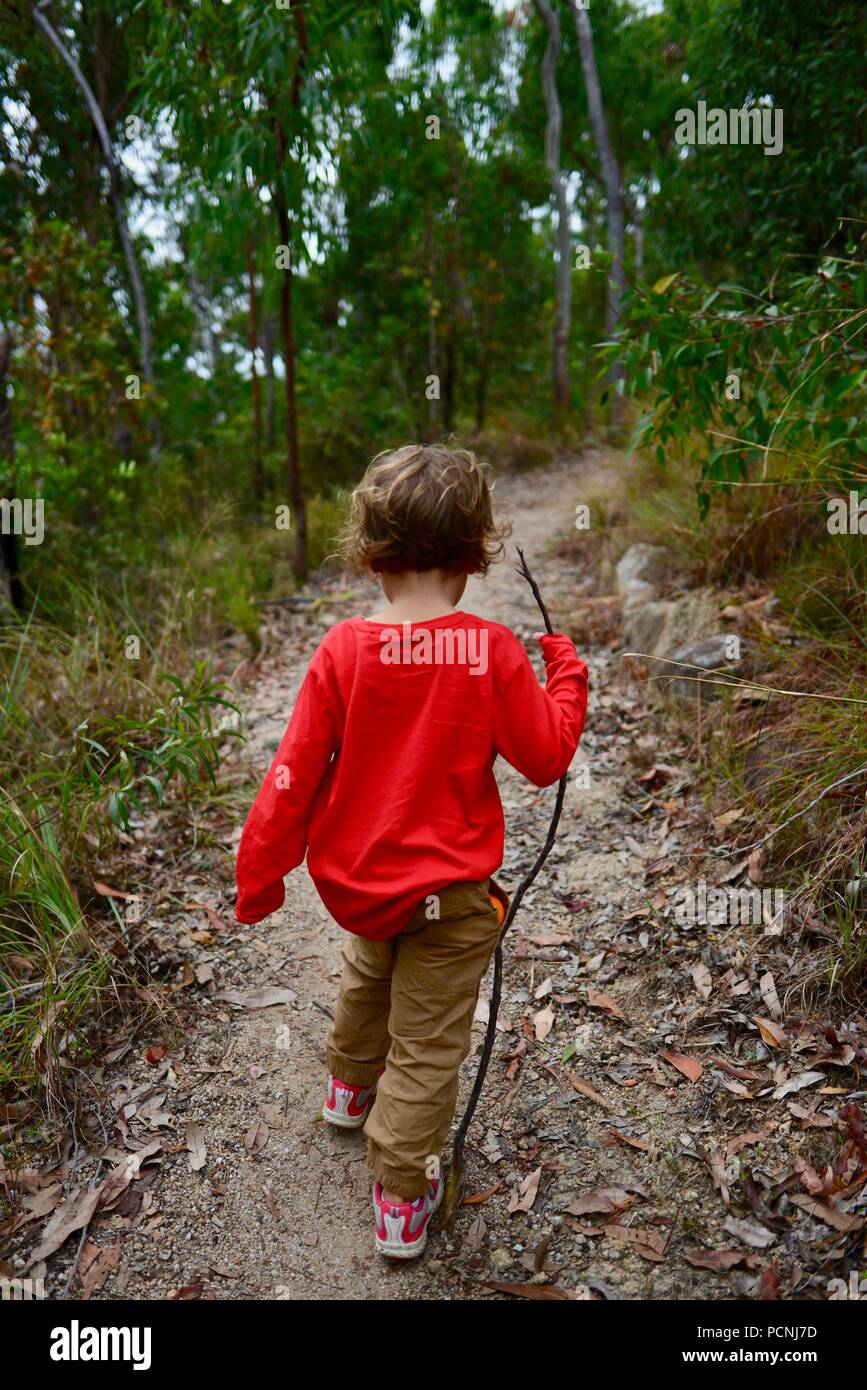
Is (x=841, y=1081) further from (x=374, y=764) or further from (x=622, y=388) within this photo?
(x=622, y=388)

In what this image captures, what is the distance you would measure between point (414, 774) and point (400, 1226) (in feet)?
3.70

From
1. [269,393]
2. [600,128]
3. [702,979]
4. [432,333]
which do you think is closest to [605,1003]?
[702,979]

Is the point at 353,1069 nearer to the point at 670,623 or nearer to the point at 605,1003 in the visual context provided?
the point at 605,1003

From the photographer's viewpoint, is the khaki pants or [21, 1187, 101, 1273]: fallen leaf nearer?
the khaki pants

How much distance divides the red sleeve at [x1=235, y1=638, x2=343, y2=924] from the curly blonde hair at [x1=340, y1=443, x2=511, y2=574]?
10.1 inches

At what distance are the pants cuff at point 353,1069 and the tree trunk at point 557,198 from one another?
11.6 meters

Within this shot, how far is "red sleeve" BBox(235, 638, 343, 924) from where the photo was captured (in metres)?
1.97

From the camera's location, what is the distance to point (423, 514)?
1.88m

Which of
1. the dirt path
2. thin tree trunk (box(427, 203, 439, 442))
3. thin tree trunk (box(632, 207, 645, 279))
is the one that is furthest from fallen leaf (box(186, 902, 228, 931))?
thin tree trunk (box(632, 207, 645, 279))

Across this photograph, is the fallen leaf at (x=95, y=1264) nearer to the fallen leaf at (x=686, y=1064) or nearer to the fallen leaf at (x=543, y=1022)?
the fallen leaf at (x=543, y=1022)

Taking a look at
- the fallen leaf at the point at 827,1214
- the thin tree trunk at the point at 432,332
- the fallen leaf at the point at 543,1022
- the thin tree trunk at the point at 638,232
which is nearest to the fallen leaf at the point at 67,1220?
the fallen leaf at the point at 543,1022

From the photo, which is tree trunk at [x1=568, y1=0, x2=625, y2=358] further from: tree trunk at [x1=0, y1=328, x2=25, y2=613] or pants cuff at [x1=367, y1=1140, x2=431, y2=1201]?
pants cuff at [x1=367, y1=1140, x2=431, y2=1201]

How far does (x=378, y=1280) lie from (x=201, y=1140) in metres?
0.69
